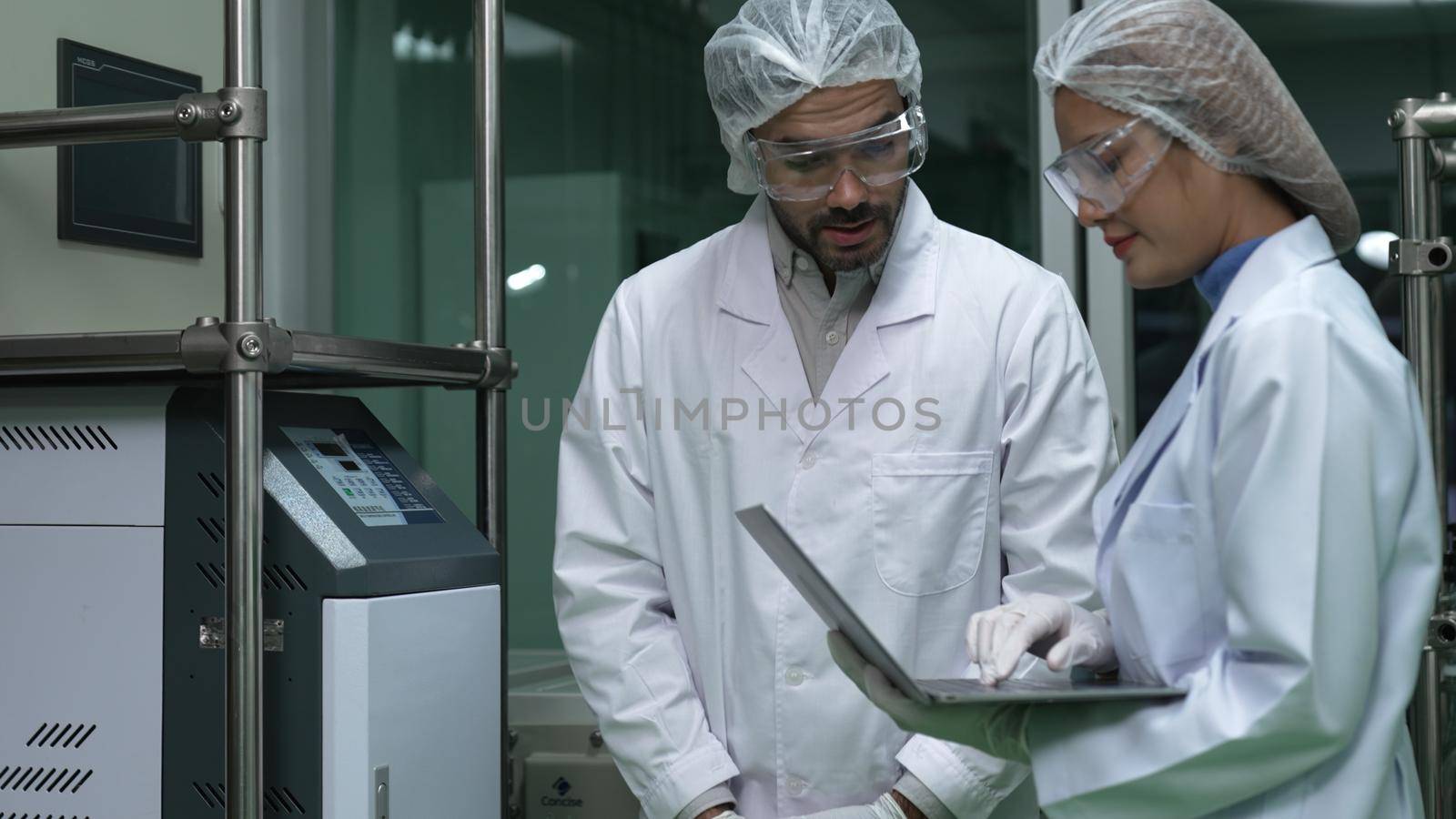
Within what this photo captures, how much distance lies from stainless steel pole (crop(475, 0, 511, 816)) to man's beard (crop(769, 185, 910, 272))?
36 cm

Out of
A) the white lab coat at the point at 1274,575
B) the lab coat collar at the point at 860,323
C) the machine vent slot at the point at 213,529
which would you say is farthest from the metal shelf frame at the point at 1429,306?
the machine vent slot at the point at 213,529

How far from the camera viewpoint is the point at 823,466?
138 centimetres

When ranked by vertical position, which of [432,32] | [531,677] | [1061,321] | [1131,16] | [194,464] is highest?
[432,32]

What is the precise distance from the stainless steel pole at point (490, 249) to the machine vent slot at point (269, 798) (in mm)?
379

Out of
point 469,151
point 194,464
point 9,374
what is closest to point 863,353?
point 194,464

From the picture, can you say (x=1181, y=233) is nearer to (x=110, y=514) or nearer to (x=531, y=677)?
(x=110, y=514)

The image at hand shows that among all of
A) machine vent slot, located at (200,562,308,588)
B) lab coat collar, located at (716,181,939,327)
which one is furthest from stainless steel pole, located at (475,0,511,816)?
machine vent slot, located at (200,562,308,588)

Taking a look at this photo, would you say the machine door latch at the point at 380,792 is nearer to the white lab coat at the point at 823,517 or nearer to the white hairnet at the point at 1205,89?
the white lab coat at the point at 823,517

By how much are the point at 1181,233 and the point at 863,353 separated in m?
0.49

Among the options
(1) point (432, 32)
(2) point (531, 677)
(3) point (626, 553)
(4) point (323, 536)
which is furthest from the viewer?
(1) point (432, 32)

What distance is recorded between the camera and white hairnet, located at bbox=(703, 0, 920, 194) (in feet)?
4.53

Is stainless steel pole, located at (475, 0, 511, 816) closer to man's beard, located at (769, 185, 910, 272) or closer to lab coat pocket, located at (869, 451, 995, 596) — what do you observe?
man's beard, located at (769, 185, 910, 272)

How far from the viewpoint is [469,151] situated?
8.34ft

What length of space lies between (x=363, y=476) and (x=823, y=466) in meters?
0.45
